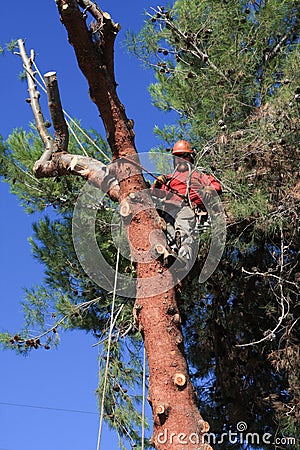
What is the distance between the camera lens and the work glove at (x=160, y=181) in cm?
381

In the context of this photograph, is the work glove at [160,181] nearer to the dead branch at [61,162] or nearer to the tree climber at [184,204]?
the tree climber at [184,204]

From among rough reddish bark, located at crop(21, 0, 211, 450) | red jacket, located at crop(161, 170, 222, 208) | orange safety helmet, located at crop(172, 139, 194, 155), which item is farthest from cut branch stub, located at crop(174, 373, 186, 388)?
orange safety helmet, located at crop(172, 139, 194, 155)

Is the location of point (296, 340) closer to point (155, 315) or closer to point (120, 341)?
point (120, 341)

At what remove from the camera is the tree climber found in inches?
148

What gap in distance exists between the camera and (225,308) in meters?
4.95

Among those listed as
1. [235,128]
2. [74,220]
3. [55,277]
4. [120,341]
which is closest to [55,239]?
[55,277]

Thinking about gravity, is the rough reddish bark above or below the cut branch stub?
above

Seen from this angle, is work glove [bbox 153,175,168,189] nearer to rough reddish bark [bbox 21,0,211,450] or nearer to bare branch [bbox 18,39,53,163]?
rough reddish bark [bbox 21,0,211,450]

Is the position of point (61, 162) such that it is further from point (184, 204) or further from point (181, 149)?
point (181, 149)

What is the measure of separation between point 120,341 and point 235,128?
1528 mm
